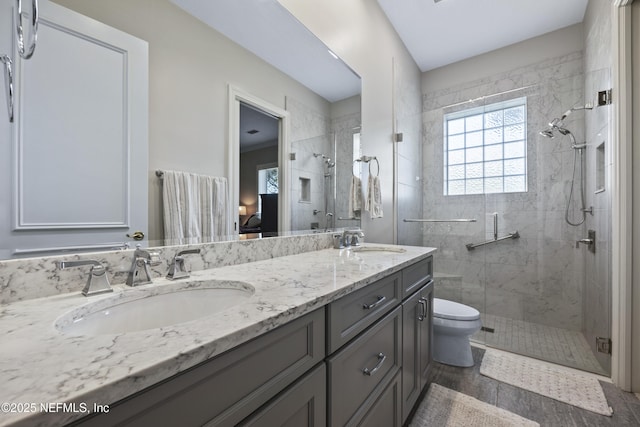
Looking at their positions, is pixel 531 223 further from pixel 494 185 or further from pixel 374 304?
pixel 374 304

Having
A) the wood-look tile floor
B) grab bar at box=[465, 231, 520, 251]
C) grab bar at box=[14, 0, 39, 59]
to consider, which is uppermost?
grab bar at box=[14, 0, 39, 59]

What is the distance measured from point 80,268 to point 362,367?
87 cm

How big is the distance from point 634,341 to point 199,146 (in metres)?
2.47

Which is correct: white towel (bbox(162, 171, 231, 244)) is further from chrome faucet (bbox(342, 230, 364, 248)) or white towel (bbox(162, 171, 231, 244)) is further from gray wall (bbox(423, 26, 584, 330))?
gray wall (bbox(423, 26, 584, 330))

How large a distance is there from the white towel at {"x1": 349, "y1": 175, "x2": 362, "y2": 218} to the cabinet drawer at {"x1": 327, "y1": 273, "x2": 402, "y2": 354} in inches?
35.9

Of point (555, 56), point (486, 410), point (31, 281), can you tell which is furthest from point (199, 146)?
point (555, 56)

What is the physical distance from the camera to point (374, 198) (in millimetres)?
→ 2162

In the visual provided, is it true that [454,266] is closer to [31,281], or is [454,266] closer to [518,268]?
[518,268]

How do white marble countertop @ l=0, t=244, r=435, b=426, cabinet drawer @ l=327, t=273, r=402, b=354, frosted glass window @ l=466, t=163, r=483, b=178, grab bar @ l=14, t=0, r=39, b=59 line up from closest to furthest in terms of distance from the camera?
1. white marble countertop @ l=0, t=244, r=435, b=426
2. grab bar @ l=14, t=0, r=39, b=59
3. cabinet drawer @ l=327, t=273, r=402, b=354
4. frosted glass window @ l=466, t=163, r=483, b=178

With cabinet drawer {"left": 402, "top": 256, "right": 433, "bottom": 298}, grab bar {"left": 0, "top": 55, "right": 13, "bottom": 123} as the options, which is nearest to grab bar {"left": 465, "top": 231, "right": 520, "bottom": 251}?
cabinet drawer {"left": 402, "top": 256, "right": 433, "bottom": 298}

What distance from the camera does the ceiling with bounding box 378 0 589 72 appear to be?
7.59 ft

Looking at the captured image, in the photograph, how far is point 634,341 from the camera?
1.58m

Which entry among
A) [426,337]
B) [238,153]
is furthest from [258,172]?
[426,337]

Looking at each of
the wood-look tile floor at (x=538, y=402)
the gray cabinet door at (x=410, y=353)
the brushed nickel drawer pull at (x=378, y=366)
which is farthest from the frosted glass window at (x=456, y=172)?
the brushed nickel drawer pull at (x=378, y=366)
